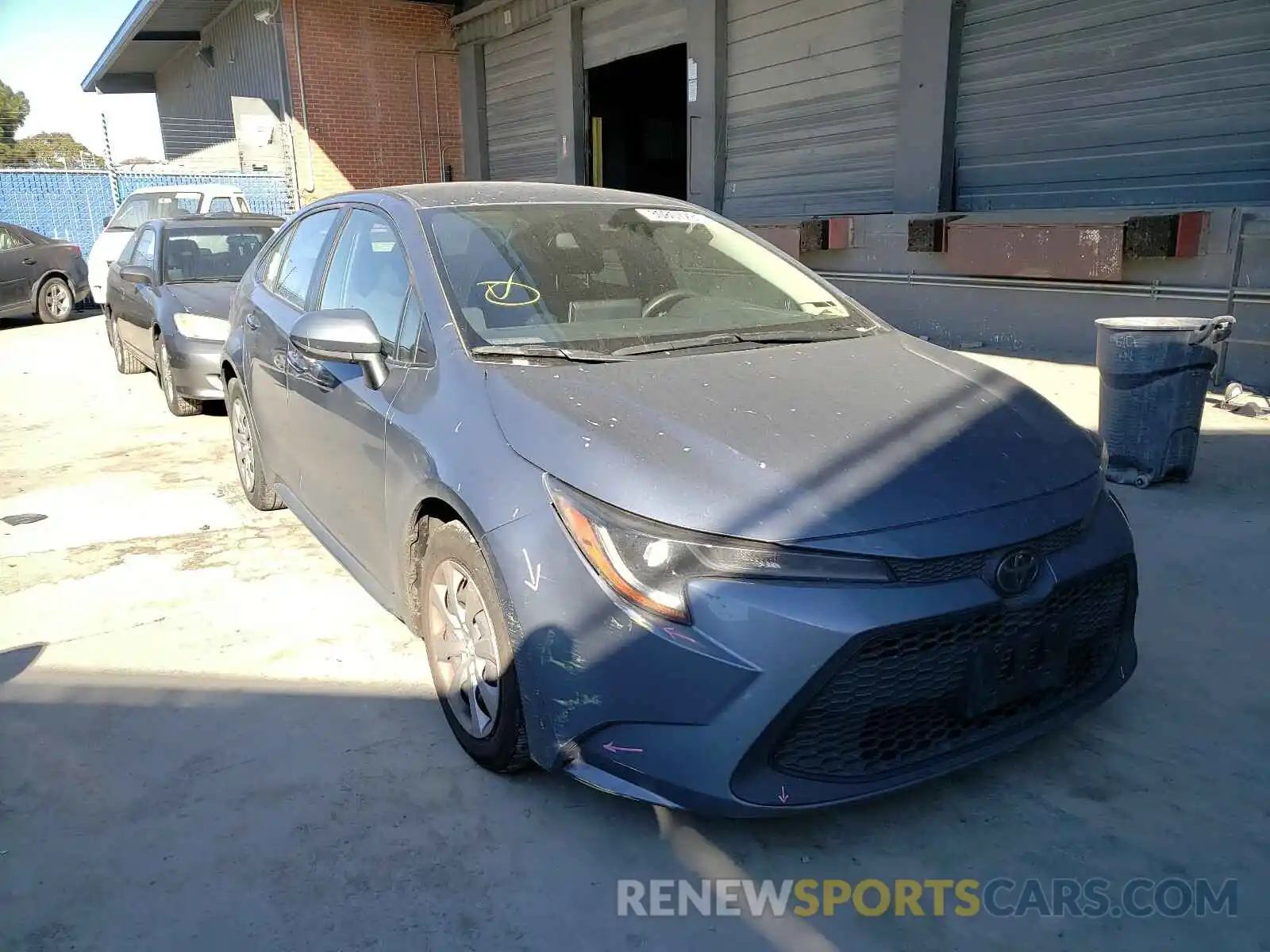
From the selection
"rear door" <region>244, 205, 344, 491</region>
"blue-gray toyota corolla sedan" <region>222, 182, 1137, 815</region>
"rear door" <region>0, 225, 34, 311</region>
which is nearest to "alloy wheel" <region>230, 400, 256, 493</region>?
"rear door" <region>244, 205, 344, 491</region>

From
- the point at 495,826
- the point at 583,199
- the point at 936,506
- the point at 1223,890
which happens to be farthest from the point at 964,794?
the point at 583,199

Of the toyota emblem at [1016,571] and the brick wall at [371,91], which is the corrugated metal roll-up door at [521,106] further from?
the toyota emblem at [1016,571]

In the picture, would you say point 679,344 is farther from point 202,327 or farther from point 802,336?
point 202,327

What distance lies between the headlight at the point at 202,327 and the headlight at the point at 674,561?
225 inches

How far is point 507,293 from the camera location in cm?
319

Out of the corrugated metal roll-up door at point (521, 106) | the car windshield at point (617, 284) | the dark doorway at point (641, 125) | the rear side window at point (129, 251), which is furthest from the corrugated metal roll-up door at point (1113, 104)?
the corrugated metal roll-up door at point (521, 106)

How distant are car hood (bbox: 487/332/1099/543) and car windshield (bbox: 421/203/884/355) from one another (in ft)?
0.73

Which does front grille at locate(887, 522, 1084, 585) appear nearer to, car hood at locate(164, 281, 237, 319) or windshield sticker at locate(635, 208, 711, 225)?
windshield sticker at locate(635, 208, 711, 225)

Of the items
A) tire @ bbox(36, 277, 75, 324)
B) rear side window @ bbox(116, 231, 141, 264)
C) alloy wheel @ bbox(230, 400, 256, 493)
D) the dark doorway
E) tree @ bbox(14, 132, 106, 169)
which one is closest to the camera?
alloy wheel @ bbox(230, 400, 256, 493)

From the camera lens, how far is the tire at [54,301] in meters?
14.8

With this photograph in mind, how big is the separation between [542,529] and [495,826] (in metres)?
0.84

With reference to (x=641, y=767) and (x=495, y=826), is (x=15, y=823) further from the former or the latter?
(x=641, y=767)

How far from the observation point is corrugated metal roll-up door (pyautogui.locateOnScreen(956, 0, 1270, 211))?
7160 mm

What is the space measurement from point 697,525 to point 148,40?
96.7 feet
